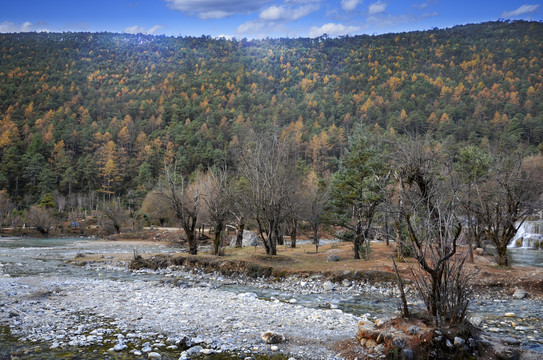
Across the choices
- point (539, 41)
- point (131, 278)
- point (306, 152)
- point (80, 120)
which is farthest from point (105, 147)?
point (539, 41)

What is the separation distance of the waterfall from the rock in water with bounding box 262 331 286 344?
3837cm

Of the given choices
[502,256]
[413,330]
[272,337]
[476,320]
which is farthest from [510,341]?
[502,256]

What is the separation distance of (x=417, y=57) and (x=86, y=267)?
19527cm

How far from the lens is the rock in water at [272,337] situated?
8.66 m

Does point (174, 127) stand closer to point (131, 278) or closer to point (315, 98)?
point (315, 98)

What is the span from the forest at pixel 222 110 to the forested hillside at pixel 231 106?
1.85 ft

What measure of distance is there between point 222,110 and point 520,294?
418 ft

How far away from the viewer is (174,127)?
11838cm

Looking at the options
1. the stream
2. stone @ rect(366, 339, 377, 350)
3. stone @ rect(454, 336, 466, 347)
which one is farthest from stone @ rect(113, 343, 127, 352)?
stone @ rect(454, 336, 466, 347)

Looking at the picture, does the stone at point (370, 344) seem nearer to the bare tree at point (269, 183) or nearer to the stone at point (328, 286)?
the stone at point (328, 286)

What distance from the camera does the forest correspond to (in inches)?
3467

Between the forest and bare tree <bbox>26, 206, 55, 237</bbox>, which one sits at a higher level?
the forest

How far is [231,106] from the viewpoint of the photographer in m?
143

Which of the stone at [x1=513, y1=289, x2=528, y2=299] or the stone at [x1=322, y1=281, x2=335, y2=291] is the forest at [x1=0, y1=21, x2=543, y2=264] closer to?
the stone at [x1=322, y1=281, x2=335, y2=291]
